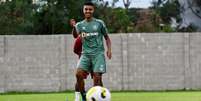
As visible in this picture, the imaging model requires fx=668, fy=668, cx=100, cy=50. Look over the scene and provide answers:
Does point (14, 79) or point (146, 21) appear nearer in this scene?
point (14, 79)

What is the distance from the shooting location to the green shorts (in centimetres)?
1197

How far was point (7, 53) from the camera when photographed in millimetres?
23922

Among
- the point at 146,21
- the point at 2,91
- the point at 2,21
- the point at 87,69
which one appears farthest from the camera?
the point at 146,21

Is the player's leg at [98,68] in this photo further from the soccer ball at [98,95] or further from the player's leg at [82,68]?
the soccer ball at [98,95]

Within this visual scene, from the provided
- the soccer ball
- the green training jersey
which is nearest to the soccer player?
the green training jersey

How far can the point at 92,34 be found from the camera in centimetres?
1212

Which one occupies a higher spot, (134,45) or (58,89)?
(134,45)

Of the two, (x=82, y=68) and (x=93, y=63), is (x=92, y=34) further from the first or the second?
(x=82, y=68)

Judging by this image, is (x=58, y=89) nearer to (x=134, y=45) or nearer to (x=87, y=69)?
(x=134, y=45)

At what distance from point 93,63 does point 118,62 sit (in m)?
12.0

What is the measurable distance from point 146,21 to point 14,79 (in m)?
34.0

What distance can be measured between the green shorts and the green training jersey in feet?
0.31

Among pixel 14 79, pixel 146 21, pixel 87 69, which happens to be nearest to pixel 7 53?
pixel 14 79

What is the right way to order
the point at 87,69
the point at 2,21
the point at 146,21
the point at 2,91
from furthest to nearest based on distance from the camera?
1. the point at 146,21
2. the point at 2,21
3. the point at 2,91
4. the point at 87,69
